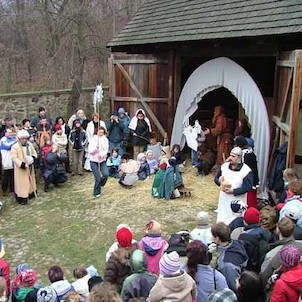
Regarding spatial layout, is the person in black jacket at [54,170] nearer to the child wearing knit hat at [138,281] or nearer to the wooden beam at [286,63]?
the wooden beam at [286,63]

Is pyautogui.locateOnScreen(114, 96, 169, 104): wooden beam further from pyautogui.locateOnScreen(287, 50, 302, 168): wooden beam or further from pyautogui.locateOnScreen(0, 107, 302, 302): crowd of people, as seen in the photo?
pyautogui.locateOnScreen(287, 50, 302, 168): wooden beam

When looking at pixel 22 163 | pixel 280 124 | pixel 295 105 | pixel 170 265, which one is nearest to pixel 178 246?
pixel 170 265

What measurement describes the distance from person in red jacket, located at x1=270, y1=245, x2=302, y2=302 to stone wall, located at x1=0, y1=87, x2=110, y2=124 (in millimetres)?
11866

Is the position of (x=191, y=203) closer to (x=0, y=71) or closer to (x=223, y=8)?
(x=223, y=8)

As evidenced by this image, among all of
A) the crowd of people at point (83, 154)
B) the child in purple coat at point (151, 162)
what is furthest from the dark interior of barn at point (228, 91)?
the child in purple coat at point (151, 162)

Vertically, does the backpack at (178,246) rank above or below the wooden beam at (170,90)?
below

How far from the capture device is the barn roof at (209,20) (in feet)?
27.1

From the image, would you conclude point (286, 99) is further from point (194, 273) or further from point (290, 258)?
point (194, 273)

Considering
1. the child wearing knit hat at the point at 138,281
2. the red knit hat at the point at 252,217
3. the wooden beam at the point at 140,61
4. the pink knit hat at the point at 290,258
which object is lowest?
the child wearing knit hat at the point at 138,281

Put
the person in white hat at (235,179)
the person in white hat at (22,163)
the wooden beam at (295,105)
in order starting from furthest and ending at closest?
1. the person in white hat at (22,163)
2. the wooden beam at (295,105)
3. the person in white hat at (235,179)

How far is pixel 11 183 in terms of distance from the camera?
9.66m

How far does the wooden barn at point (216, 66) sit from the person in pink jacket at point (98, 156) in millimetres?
2713

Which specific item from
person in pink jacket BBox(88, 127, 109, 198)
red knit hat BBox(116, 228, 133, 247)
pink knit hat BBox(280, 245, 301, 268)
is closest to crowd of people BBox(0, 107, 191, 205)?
person in pink jacket BBox(88, 127, 109, 198)

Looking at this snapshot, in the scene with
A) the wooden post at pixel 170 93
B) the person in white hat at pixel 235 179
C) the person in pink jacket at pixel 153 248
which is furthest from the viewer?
the wooden post at pixel 170 93
